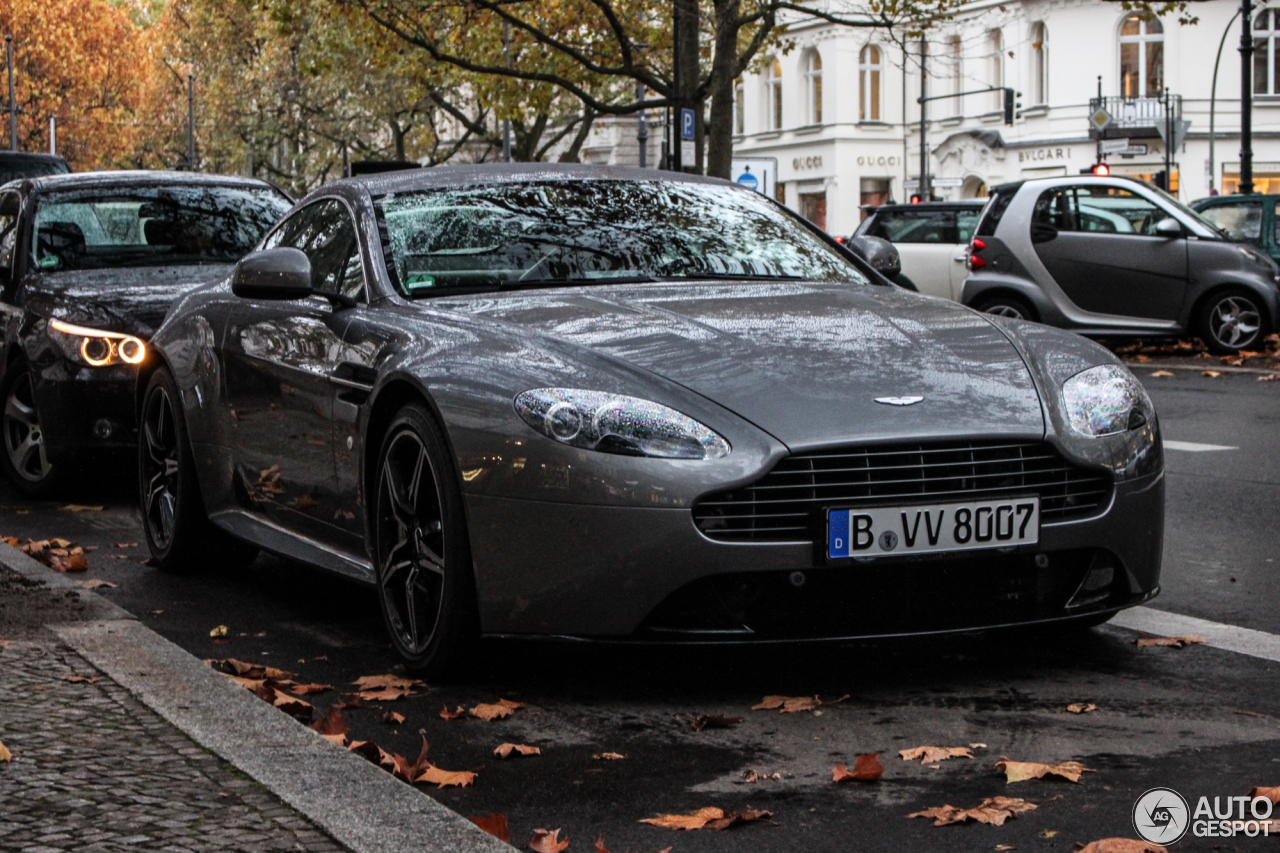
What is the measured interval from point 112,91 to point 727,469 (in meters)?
84.3

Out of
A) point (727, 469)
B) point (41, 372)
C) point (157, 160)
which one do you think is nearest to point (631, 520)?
point (727, 469)

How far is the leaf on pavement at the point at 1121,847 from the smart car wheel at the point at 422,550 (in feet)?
6.31

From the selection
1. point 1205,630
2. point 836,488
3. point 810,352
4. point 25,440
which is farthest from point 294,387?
point 25,440

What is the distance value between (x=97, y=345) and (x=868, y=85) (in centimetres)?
5346

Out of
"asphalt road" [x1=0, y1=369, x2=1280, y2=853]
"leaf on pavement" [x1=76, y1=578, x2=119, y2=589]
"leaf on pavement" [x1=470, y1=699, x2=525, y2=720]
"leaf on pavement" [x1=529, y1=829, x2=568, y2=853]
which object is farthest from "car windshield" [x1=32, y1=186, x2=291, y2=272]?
"leaf on pavement" [x1=529, y1=829, x2=568, y2=853]

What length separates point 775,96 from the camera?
64062mm

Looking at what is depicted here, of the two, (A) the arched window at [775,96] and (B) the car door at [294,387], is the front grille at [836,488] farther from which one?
(A) the arched window at [775,96]

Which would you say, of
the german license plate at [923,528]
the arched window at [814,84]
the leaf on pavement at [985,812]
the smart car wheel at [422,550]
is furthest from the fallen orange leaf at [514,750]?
the arched window at [814,84]

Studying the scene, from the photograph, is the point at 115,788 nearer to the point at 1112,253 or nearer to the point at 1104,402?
the point at 1104,402

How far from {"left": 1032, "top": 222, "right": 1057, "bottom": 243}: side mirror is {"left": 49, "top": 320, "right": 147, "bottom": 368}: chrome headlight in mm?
11298

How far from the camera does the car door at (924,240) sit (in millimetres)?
21094

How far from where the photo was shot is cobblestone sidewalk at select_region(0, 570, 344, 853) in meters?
3.43

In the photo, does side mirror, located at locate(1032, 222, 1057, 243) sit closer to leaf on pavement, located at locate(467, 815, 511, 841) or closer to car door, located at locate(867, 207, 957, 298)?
car door, located at locate(867, 207, 957, 298)

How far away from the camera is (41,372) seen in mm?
9312
